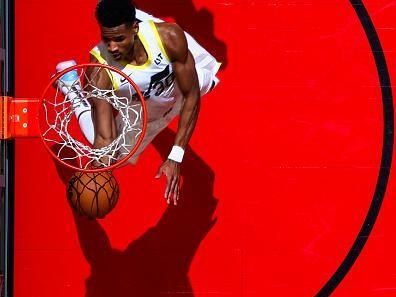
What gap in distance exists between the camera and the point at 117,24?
393cm

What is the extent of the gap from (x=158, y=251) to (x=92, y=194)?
3.03 ft

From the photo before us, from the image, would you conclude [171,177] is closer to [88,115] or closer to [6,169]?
[88,115]

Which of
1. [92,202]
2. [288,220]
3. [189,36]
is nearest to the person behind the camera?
[92,202]

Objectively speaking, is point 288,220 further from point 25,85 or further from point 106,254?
point 25,85

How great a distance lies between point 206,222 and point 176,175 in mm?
839

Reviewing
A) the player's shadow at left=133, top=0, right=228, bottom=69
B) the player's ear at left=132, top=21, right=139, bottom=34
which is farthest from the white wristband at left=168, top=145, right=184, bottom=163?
the player's shadow at left=133, top=0, right=228, bottom=69

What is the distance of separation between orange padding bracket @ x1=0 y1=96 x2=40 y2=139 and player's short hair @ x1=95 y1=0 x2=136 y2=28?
19.2 inches

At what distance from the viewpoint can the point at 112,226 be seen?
4.84 meters

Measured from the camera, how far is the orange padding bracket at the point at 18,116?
414 centimetres

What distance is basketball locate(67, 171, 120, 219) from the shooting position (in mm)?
3988

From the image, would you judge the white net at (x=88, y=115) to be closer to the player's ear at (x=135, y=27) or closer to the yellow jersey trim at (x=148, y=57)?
the yellow jersey trim at (x=148, y=57)

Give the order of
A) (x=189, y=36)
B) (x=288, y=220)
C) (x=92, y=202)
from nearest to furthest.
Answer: (x=92, y=202) → (x=189, y=36) → (x=288, y=220)

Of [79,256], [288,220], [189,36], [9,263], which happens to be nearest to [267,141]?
[288,220]

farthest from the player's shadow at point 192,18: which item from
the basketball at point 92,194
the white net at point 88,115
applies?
the basketball at point 92,194
